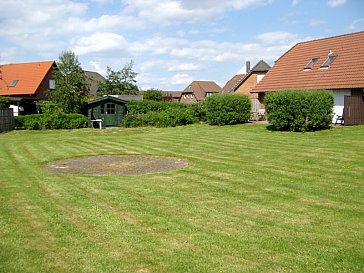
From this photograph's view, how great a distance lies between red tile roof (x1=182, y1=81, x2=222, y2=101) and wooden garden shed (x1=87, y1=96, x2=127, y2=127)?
2169 inches

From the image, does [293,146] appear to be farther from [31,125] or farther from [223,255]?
[31,125]

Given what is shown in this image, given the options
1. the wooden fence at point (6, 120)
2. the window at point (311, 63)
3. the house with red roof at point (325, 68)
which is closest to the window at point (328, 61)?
the house with red roof at point (325, 68)

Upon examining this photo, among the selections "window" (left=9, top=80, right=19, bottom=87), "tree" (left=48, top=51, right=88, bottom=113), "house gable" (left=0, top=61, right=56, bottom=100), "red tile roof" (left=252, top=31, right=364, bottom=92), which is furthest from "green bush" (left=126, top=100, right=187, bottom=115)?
"window" (left=9, top=80, right=19, bottom=87)

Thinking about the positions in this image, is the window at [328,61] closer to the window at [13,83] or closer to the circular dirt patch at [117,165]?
the circular dirt patch at [117,165]

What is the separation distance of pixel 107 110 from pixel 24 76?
20.0 metres

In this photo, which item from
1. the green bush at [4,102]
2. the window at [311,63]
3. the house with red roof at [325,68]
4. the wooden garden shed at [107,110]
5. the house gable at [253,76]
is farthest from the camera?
the house gable at [253,76]

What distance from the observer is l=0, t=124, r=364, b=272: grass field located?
4883 millimetres

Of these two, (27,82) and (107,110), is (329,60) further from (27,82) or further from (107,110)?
(27,82)

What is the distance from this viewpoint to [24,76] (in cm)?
5009

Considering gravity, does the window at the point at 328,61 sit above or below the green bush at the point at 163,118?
above

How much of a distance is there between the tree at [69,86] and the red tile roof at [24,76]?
34.6ft

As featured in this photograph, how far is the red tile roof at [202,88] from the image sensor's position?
91.8 metres

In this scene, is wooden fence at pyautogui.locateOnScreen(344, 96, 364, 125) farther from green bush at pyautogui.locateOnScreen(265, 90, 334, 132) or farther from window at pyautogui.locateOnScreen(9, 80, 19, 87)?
window at pyautogui.locateOnScreen(9, 80, 19, 87)

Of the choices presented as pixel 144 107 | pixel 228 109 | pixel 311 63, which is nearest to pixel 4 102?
pixel 144 107
